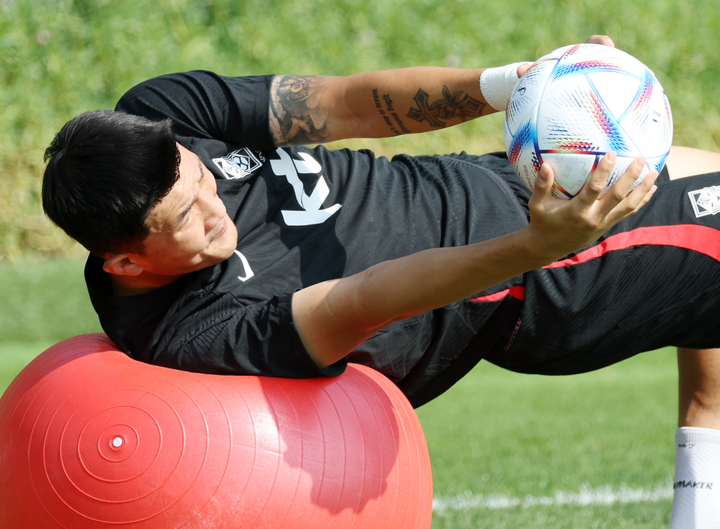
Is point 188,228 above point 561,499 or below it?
above

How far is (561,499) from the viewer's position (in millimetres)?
3486

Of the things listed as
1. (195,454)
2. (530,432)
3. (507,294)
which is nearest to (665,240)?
(507,294)

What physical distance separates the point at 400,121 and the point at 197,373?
112 cm

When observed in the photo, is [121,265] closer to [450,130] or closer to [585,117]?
[585,117]

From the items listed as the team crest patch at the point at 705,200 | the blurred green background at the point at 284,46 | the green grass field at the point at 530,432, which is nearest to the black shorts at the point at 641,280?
the team crest patch at the point at 705,200

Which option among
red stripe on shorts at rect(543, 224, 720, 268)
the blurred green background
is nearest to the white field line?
red stripe on shorts at rect(543, 224, 720, 268)

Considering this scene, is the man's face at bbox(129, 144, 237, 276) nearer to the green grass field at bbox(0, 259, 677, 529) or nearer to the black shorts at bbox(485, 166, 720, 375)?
the black shorts at bbox(485, 166, 720, 375)

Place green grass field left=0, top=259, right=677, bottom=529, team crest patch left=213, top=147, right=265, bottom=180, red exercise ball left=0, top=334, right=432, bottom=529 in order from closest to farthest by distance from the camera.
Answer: red exercise ball left=0, top=334, right=432, bottom=529 → team crest patch left=213, top=147, right=265, bottom=180 → green grass field left=0, top=259, right=677, bottom=529

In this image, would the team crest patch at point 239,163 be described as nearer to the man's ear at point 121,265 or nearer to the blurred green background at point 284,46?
the man's ear at point 121,265

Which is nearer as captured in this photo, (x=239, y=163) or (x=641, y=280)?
(x=641, y=280)

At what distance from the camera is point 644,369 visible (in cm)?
656

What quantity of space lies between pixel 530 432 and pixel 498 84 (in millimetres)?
2940

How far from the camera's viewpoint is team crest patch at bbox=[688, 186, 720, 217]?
2.34 metres

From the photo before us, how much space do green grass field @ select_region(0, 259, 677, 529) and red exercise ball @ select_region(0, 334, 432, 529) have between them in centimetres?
124
